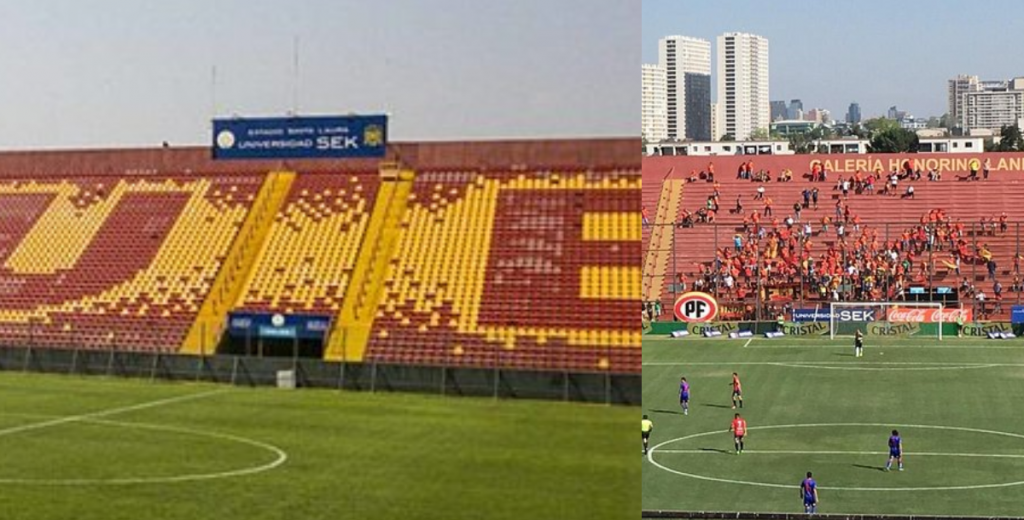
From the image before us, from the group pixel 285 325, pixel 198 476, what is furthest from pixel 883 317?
pixel 198 476

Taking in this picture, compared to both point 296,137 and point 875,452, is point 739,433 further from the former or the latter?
point 296,137

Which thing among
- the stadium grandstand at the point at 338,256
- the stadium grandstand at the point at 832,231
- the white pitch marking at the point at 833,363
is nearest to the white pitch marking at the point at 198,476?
the stadium grandstand at the point at 338,256

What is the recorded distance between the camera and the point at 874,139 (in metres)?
43.4

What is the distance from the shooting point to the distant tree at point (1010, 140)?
133 ft

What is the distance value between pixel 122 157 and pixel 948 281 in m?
15.8

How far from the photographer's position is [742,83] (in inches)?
1172

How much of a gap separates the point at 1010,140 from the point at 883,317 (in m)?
22.6

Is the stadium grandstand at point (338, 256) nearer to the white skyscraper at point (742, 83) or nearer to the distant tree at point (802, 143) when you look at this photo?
the white skyscraper at point (742, 83)

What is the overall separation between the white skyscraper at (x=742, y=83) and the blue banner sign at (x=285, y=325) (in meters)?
6.40

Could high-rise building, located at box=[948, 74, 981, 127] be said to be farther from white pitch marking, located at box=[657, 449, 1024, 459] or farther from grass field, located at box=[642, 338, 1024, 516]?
white pitch marking, located at box=[657, 449, 1024, 459]

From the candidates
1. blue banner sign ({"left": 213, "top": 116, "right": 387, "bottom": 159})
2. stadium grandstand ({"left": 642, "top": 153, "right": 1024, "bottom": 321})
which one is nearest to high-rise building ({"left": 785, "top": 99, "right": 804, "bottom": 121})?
stadium grandstand ({"left": 642, "top": 153, "right": 1024, "bottom": 321})

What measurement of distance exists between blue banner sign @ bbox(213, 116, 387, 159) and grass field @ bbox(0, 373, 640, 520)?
12.4 feet

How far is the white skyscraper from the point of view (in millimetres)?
21656

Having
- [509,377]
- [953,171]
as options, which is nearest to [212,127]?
[509,377]
